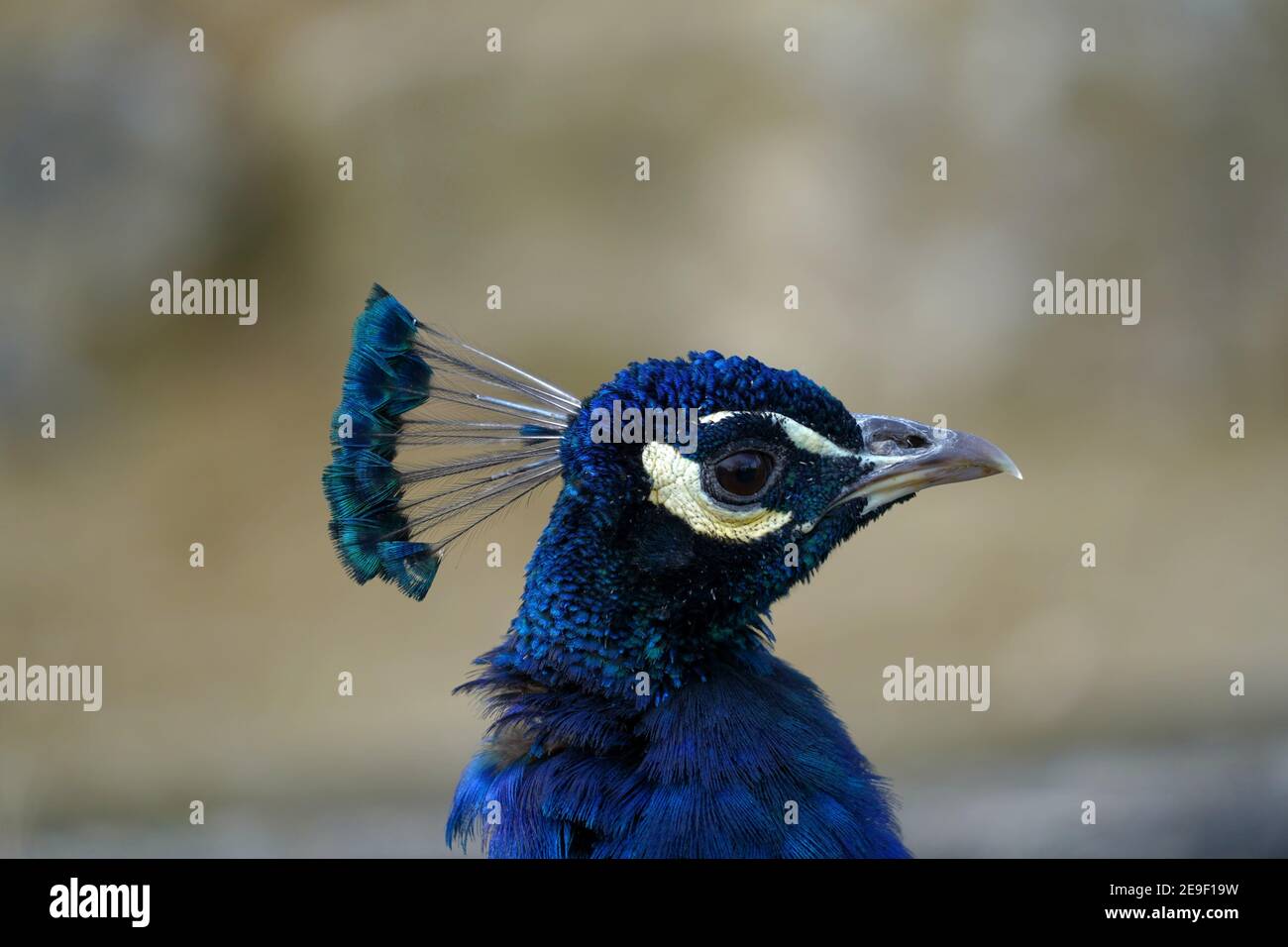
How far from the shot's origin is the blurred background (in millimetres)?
5512

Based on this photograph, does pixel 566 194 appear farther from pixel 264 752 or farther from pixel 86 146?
pixel 264 752

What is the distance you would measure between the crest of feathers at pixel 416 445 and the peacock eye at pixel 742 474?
292 mm

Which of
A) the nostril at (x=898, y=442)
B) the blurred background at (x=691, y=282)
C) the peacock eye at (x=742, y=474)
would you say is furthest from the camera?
the blurred background at (x=691, y=282)

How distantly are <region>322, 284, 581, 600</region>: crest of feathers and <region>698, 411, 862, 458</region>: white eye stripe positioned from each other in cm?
28

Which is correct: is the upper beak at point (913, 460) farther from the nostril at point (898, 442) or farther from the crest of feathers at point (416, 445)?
the crest of feathers at point (416, 445)

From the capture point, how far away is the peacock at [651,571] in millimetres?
1859

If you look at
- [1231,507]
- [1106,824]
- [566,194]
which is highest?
[566,194]

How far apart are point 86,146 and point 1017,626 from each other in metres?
Result: 4.54

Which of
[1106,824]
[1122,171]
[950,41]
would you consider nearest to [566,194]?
[950,41]

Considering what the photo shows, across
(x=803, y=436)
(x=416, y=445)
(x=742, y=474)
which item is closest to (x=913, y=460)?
(x=803, y=436)

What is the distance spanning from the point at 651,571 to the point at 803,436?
1.07 feet

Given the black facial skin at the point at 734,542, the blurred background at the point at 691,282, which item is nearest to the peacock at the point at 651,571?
the black facial skin at the point at 734,542

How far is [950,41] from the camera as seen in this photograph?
5762mm

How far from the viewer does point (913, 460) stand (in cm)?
208
